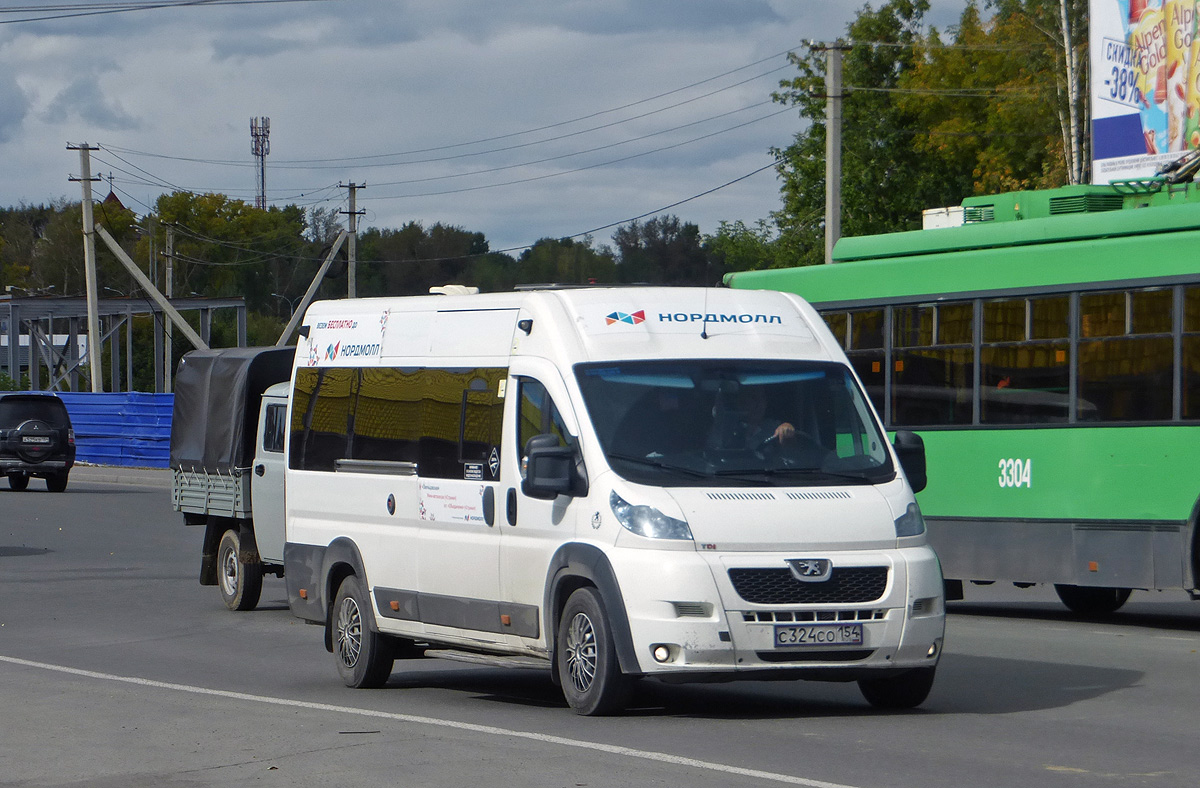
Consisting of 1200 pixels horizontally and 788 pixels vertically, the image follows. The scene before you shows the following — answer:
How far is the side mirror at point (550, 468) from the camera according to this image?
31.5 ft

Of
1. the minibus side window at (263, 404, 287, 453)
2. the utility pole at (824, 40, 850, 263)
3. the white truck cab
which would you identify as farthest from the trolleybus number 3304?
the utility pole at (824, 40, 850, 263)

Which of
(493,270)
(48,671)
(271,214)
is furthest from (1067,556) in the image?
(271,214)

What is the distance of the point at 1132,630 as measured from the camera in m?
15.2

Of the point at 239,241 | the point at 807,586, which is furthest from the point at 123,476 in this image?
the point at 239,241

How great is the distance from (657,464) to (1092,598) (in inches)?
327

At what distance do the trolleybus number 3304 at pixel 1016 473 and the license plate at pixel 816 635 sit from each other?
21.7 feet

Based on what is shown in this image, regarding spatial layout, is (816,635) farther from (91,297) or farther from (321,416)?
(91,297)

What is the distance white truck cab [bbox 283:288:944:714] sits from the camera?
9.25 metres

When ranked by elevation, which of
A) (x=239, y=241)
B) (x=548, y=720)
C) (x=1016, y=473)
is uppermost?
(x=239, y=241)

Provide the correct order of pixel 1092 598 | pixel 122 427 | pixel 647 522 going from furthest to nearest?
pixel 122 427 < pixel 1092 598 < pixel 647 522

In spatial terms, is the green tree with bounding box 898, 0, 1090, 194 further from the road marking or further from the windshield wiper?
the windshield wiper

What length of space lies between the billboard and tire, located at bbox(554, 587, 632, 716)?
70.7 ft

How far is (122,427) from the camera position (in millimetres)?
49531

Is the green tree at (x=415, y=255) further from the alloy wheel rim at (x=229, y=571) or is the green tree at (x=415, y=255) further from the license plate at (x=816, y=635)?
the license plate at (x=816, y=635)
